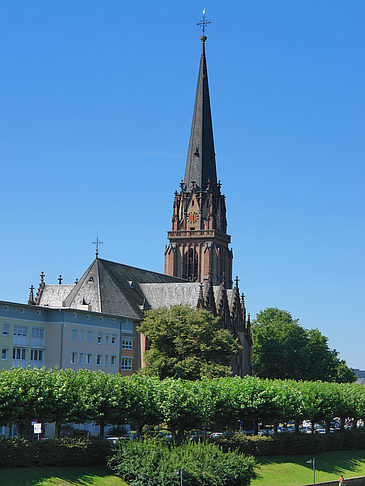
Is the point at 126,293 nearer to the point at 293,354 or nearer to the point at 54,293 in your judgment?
the point at 54,293

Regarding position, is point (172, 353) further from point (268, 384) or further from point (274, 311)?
point (274, 311)

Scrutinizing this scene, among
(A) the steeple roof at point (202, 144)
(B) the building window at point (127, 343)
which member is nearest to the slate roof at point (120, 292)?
(B) the building window at point (127, 343)

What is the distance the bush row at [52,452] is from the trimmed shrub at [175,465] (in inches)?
57.2

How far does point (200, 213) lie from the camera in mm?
164375

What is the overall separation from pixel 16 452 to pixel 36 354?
117 feet

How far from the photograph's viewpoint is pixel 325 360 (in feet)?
534

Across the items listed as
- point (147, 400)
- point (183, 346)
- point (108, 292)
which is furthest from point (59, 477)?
point (108, 292)

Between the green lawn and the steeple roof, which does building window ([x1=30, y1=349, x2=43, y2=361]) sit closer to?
the green lawn

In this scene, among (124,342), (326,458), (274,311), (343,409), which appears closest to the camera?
(326,458)

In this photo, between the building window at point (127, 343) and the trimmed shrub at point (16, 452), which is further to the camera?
the building window at point (127, 343)

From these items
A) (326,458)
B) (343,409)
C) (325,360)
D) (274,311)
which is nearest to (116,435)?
(326,458)

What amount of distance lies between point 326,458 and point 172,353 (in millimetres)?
25469

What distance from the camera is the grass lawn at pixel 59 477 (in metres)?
54.6

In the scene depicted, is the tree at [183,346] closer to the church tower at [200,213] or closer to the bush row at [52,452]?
the bush row at [52,452]
